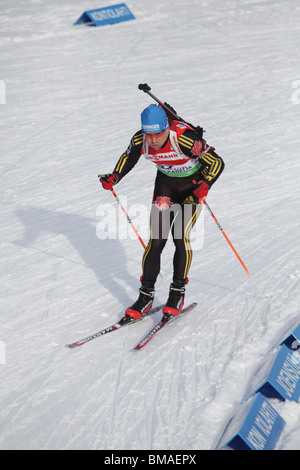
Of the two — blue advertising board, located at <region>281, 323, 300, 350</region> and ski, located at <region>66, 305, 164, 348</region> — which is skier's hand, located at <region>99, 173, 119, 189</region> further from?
blue advertising board, located at <region>281, 323, 300, 350</region>

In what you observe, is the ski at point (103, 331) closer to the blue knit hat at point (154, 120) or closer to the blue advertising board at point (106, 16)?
the blue knit hat at point (154, 120)

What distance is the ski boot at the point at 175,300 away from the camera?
15.0 ft

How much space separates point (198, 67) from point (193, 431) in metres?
10.3

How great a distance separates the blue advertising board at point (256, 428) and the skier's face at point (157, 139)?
6.23 ft

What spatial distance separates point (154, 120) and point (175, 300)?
146 cm

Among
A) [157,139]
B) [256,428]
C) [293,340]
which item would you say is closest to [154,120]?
[157,139]

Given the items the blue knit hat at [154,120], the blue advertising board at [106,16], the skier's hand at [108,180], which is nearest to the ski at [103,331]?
the skier's hand at [108,180]

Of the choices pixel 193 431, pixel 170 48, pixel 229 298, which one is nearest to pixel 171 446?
→ pixel 193 431

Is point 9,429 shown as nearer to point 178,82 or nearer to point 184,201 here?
point 184,201

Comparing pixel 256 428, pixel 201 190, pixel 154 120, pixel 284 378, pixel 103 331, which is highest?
pixel 154 120

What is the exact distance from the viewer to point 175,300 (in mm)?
4602

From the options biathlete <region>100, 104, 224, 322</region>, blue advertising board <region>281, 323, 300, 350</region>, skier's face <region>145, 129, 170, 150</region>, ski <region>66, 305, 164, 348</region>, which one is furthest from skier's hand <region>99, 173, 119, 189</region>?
blue advertising board <region>281, 323, 300, 350</region>

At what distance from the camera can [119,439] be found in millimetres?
3400

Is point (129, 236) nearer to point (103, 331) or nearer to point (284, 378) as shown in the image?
point (103, 331)
